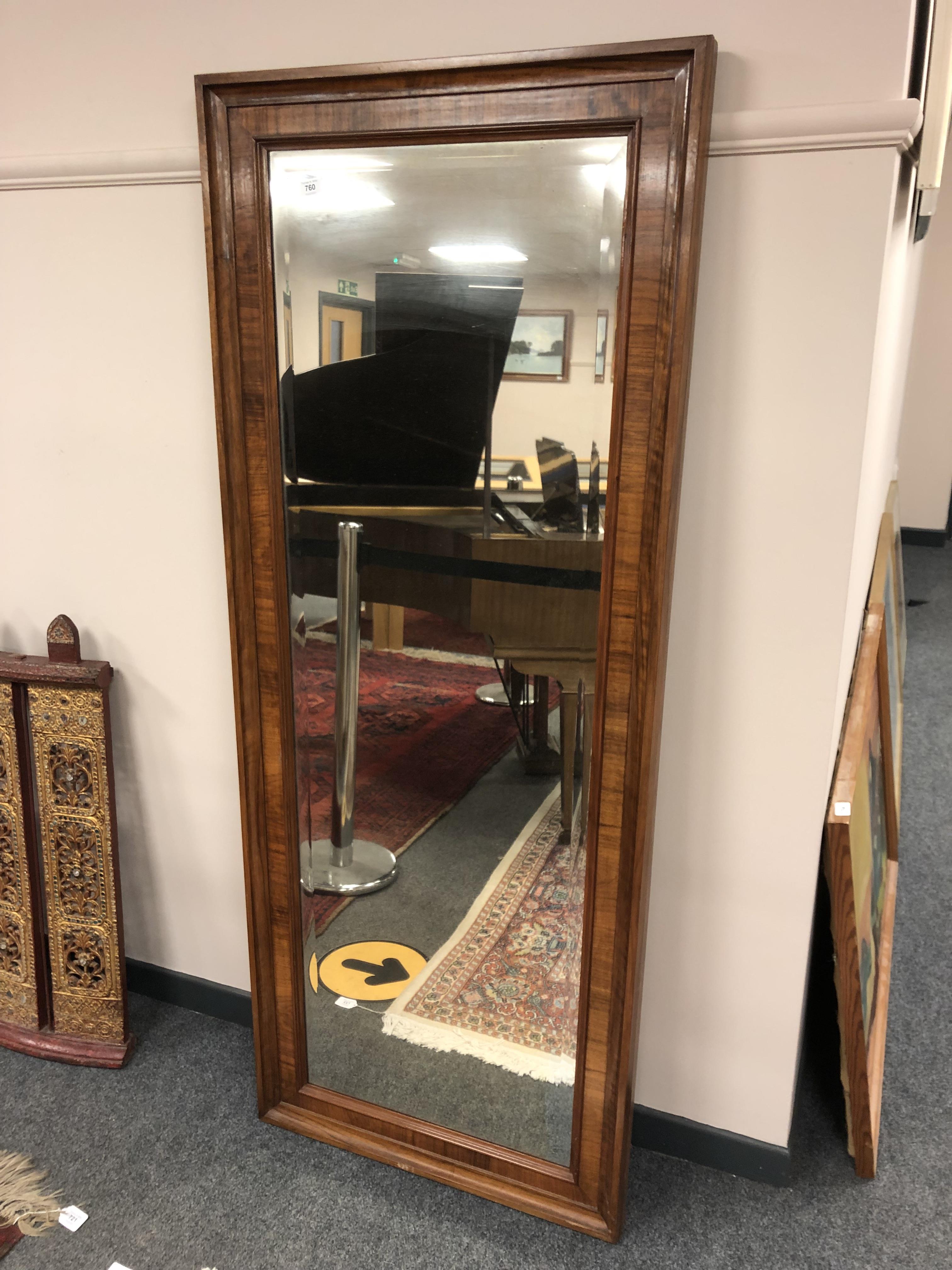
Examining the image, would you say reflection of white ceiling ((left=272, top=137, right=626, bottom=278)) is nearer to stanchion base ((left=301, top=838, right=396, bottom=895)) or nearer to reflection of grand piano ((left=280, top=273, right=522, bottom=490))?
reflection of grand piano ((left=280, top=273, right=522, bottom=490))

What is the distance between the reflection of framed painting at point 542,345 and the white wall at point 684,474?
19 centimetres

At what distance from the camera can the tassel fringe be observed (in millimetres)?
1522

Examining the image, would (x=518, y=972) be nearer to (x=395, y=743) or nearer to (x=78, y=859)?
(x=395, y=743)

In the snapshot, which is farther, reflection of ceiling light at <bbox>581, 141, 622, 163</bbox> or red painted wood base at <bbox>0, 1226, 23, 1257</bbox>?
red painted wood base at <bbox>0, 1226, 23, 1257</bbox>

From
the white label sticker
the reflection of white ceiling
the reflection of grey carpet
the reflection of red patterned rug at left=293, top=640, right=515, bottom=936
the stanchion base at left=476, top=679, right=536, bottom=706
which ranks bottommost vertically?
the white label sticker

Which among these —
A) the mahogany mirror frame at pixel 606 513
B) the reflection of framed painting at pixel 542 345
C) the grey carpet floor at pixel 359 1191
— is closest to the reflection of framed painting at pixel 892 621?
the grey carpet floor at pixel 359 1191

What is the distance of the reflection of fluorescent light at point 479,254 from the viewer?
1260 mm

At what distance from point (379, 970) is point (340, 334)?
1080 millimetres

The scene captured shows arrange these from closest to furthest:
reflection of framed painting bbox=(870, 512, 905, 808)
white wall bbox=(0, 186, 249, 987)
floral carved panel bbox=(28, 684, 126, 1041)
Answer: white wall bbox=(0, 186, 249, 987), floral carved panel bbox=(28, 684, 126, 1041), reflection of framed painting bbox=(870, 512, 905, 808)

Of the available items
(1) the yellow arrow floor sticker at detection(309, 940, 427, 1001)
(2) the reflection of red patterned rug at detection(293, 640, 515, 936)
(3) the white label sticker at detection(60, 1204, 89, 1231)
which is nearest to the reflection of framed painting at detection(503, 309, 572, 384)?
(2) the reflection of red patterned rug at detection(293, 640, 515, 936)

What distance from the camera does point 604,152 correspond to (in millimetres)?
1188

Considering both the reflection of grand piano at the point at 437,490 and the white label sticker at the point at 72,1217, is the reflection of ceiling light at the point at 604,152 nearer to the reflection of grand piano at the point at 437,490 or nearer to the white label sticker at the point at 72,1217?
the reflection of grand piano at the point at 437,490

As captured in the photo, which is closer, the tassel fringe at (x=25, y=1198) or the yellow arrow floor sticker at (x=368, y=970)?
the tassel fringe at (x=25, y=1198)

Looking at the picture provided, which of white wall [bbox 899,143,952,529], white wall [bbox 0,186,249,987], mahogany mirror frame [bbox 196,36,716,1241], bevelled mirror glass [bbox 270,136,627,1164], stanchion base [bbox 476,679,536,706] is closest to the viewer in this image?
mahogany mirror frame [bbox 196,36,716,1241]
